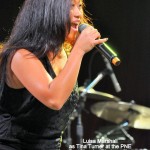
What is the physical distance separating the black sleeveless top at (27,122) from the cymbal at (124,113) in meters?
2.13

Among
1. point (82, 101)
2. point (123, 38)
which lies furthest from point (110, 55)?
point (123, 38)

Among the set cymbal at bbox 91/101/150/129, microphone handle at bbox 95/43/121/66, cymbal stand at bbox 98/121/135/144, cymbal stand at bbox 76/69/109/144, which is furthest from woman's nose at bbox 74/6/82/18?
cymbal stand at bbox 98/121/135/144

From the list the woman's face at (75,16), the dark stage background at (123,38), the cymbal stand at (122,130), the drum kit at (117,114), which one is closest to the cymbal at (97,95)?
the drum kit at (117,114)

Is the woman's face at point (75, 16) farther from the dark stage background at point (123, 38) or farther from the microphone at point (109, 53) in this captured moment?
the dark stage background at point (123, 38)

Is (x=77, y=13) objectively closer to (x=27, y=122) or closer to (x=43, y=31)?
(x=43, y=31)

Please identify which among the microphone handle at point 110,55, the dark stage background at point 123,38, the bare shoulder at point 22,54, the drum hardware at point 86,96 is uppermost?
the bare shoulder at point 22,54

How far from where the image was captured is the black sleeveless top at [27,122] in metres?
1.45

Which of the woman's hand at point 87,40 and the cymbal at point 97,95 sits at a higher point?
the woman's hand at point 87,40

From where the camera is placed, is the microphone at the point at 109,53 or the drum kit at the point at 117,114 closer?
the microphone at the point at 109,53

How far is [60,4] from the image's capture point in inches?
59.5

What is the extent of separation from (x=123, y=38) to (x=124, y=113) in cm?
73

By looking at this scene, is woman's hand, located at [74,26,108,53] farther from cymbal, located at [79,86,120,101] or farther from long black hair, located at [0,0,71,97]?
cymbal, located at [79,86,120,101]

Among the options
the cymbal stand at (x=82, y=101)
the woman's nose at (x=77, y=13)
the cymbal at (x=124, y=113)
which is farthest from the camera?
the cymbal at (x=124, y=113)

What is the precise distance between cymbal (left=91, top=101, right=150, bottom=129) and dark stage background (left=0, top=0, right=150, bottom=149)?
9 cm
